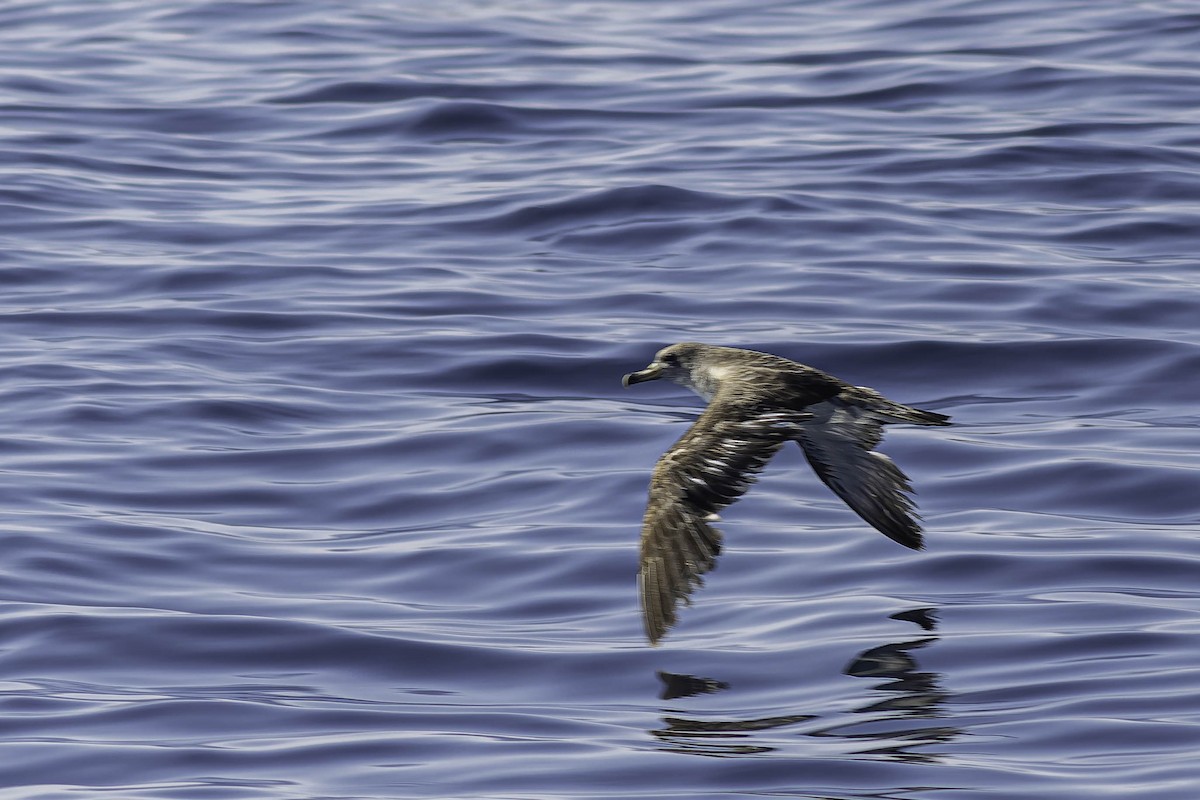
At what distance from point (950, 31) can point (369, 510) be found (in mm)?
12328

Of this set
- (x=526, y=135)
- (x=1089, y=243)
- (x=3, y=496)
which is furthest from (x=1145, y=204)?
(x=3, y=496)

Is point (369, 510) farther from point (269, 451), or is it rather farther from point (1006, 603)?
point (1006, 603)

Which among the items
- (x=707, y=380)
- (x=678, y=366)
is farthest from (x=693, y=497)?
(x=678, y=366)

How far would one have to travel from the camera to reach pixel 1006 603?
711 cm

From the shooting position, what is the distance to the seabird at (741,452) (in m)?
6.21

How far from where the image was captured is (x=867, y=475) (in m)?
7.45

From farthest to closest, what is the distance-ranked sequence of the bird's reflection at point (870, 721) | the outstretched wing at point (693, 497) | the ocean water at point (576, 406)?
the outstretched wing at point (693, 497) < the ocean water at point (576, 406) < the bird's reflection at point (870, 721)

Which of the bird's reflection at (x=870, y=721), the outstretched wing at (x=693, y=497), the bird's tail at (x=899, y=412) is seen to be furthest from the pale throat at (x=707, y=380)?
the bird's reflection at (x=870, y=721)

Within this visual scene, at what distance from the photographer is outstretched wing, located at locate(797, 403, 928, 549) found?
737cm

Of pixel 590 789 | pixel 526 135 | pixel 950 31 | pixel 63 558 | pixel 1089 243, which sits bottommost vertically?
pixel 590 789

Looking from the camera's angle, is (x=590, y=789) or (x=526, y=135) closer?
(x=590, y=789)

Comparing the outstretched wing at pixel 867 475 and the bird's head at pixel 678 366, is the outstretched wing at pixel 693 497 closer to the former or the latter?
the outstretched wing at pixel 867 475

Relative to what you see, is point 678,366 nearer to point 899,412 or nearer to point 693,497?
point 899,412

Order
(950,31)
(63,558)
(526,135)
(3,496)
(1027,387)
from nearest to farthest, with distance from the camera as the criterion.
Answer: (63,558) < (3,496) < (1027,387) < (526,135) < (950,31)
